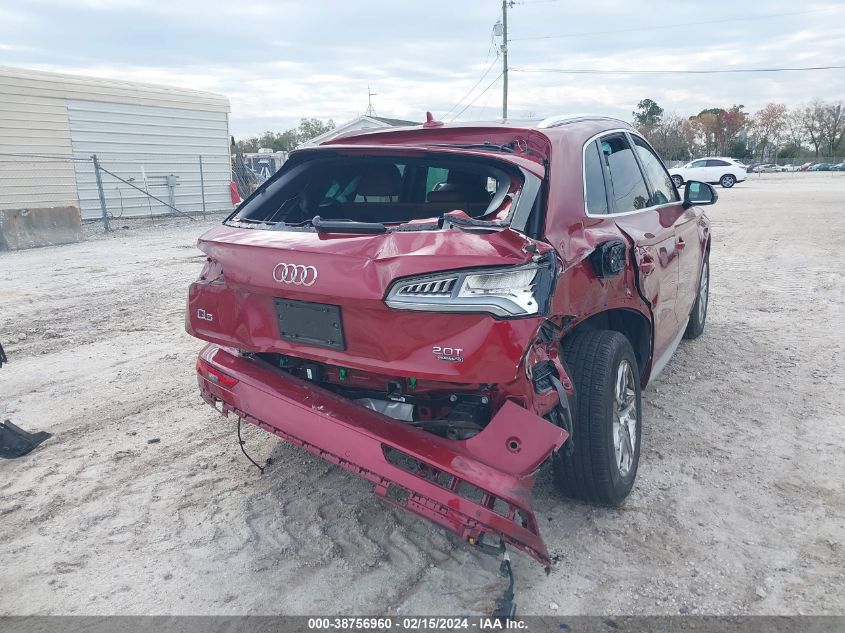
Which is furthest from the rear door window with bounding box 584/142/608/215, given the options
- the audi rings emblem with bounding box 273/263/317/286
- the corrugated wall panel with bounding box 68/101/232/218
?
the corrugated wall panel with bounding box 68/101/232/218

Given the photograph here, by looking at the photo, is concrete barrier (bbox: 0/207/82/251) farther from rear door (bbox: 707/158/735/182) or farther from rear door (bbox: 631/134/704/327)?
rear door (bbox: 707/158/735/182)

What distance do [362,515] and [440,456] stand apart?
90cm

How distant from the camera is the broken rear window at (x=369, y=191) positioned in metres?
3.51

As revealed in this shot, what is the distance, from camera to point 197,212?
21.3 m

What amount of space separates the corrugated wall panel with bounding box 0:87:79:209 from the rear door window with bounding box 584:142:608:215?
16201 millimetres

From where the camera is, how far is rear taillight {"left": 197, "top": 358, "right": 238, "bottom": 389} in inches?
127

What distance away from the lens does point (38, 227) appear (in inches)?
530

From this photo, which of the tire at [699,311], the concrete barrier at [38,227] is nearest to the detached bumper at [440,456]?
the tire at [699,311]

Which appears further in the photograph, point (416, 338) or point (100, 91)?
point (100, 91)

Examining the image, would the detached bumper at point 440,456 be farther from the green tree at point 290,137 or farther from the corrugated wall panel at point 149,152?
the green tree at point 290,137

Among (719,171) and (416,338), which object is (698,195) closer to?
(416,338)

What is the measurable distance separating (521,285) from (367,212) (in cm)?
171

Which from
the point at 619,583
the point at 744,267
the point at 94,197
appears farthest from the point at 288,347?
the point at 94,197

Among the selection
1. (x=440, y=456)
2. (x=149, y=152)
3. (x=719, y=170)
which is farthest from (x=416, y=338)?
(x=719, y=170)
